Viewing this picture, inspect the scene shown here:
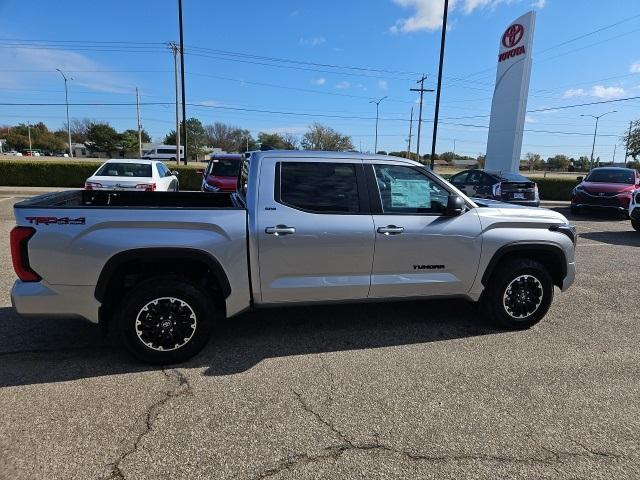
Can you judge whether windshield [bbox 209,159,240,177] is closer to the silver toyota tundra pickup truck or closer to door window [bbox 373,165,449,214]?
the silver toyota tundra pickup truck

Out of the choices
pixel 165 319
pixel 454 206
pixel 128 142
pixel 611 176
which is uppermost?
pixel 128 142

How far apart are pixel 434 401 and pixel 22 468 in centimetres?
265

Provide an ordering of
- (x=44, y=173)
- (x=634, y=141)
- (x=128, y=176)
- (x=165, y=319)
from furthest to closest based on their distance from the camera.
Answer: (x=634, y=141)
(x=44, y=173)
(x=128, y=176)
(x=165, y=319)

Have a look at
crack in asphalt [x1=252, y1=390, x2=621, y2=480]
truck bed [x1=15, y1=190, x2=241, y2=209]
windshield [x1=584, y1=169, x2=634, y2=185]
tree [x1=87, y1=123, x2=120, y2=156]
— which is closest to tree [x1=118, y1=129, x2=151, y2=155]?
tree [x1=87, y1=123, x2=120, y2=156]

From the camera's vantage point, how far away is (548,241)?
4555 mm

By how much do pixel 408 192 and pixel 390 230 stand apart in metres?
0.51

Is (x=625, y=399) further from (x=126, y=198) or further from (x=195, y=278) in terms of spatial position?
(x=126, y=198)

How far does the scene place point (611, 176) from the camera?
1502 cm

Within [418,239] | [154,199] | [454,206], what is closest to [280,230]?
[418,239]

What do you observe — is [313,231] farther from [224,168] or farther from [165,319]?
[224,168]

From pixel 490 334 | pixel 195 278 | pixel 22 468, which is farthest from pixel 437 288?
pixel 22 468

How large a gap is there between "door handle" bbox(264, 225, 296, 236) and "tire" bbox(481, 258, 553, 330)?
2240 millimetres

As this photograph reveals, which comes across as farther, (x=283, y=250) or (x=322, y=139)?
(x=322, y=139)

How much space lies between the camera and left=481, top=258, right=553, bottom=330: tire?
4531mm
